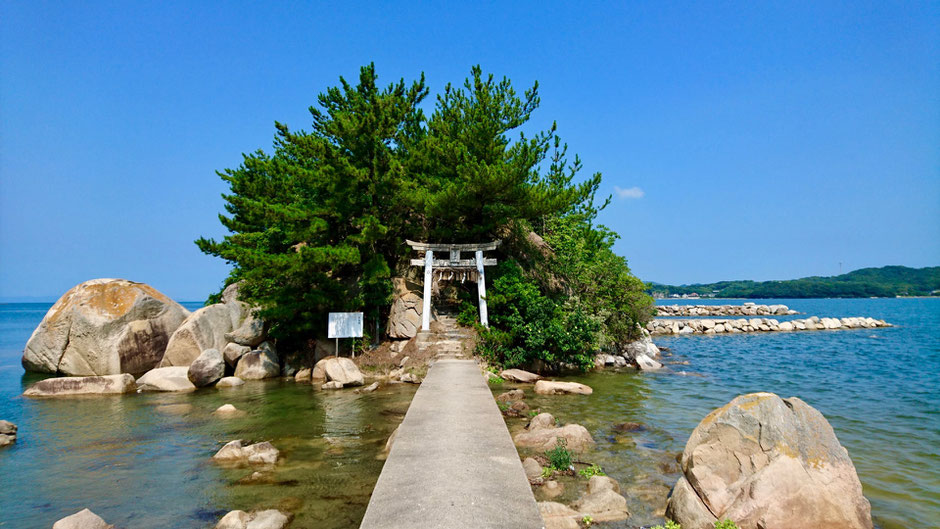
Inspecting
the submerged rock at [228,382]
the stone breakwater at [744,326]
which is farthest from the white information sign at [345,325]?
the stone breakwater at [744,326]

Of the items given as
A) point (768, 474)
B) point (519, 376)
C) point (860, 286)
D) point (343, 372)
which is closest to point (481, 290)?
point (519, 376)

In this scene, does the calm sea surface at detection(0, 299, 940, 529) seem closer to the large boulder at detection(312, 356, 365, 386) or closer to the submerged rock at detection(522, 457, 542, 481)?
the submerged rock at detection(522, 457, 542, 481)

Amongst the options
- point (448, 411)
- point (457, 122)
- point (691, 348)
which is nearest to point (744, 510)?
point (448, 411)

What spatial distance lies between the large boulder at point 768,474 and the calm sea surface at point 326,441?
751 mm

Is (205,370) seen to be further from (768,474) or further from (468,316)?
(768,474)

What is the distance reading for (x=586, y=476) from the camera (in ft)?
24.2

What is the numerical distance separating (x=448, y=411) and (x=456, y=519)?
423 cm

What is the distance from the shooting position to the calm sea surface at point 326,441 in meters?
6.79

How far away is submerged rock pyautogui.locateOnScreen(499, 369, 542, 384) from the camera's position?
15734 mm

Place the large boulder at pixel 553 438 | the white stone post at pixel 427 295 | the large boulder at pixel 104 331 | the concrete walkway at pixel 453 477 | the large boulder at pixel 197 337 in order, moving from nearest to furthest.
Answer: the concrete walkway at pixel 453 477 < the large boulder at pixel 553 438 < the white stone post at pixel 427 295 < the large boulder at pixel 104 331 < the large boulder at pixel 197 337

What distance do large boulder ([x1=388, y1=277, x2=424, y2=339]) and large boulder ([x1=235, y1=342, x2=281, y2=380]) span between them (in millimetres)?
4923

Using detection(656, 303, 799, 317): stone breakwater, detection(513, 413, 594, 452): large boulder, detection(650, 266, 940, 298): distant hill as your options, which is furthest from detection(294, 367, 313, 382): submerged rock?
detection(650, 266, 940, 298): distant hill

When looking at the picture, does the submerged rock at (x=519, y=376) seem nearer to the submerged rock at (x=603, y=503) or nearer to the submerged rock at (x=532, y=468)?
the submerged rock at (x=532, y=468)

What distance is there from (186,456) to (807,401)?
56.5 ft
